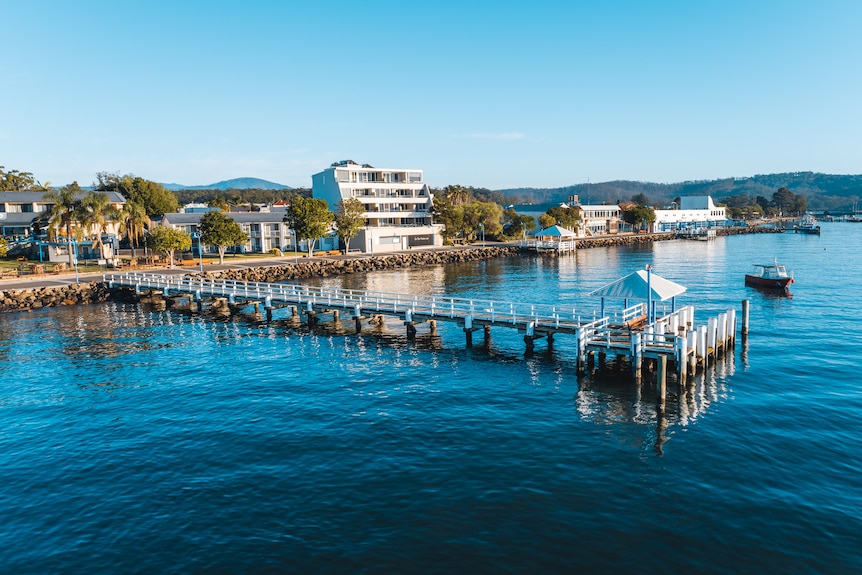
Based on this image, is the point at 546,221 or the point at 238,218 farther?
the point at 546,221

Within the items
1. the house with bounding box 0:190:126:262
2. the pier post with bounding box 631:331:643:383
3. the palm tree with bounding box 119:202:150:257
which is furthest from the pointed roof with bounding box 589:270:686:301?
the palm tree with bounding box 119:202:150:257

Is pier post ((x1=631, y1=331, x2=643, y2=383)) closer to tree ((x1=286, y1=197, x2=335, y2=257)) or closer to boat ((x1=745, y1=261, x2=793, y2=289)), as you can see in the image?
boat ((x1=745, y1=261, x2=793, y2=289))

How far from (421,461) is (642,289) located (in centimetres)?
1837

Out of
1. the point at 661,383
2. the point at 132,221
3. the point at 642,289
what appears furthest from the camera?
the point at 132,221

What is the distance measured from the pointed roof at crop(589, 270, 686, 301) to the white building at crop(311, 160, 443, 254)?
261ft

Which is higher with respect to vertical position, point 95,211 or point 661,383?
point 95,211

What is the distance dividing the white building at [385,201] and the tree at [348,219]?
2753 millimetres

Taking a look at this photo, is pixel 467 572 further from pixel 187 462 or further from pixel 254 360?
pixel 254 360

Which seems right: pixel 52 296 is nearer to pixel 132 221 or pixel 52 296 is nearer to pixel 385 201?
pixel 132 221

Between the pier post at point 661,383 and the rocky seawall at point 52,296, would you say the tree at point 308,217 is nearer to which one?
the rocky seawall at point 52,296

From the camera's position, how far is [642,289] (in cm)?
3509

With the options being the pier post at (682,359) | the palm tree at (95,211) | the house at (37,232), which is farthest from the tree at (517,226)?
the pier post at (682,359)

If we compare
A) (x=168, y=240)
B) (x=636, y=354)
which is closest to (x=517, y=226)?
(x=168, y=240)

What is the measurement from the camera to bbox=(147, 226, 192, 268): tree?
85938 mm
